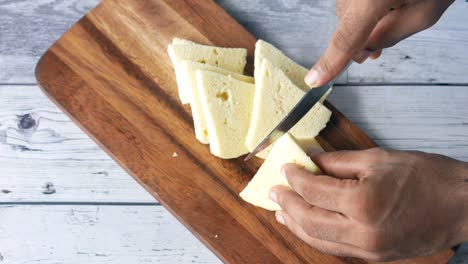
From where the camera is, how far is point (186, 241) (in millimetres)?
2141

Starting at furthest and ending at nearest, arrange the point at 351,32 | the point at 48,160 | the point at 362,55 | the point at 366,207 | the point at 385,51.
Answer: the point at 385,51 → the point at 48,160 → the point at 362,55 → the point at 366,207 → the point at 351,32

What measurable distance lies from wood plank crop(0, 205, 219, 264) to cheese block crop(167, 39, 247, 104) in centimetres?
54

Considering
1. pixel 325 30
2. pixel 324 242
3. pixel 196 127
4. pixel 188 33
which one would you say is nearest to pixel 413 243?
pixel 324 242

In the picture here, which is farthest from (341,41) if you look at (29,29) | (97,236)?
(29,29)

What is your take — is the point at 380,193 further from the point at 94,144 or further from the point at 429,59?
the point at 94,144

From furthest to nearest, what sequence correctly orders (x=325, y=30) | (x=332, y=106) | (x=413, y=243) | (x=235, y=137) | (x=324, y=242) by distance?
(x=325, y=30), (x=332, y=106), (x=235, y=137), (x=324, y=242), (x=413, y=243)

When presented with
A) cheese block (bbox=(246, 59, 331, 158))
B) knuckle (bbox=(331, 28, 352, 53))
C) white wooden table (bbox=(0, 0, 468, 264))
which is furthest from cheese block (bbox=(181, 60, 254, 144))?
knuckle (bbox=(331, 28, 352, 53))

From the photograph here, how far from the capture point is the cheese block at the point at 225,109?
6.41 feet

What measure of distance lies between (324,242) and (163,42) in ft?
3.42

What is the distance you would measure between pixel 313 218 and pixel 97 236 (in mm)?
956

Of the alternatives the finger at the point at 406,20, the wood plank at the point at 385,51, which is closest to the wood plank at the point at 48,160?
the wood plank at the point at 385,51

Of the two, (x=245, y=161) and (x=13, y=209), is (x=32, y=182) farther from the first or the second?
(x=245, y=161)

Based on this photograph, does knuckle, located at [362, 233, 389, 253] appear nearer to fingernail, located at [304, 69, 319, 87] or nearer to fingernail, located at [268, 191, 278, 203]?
fingernail, located at [268, 191, 278, 203]

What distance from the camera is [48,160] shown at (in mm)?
2182
